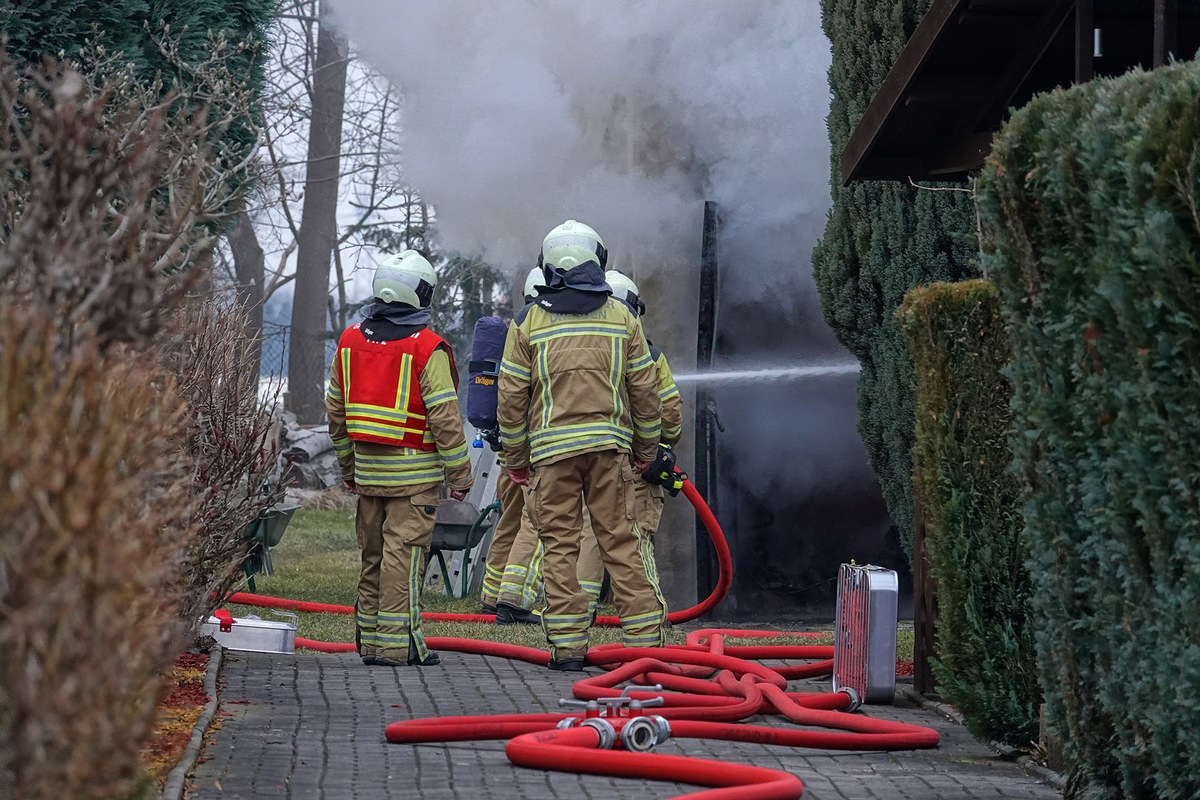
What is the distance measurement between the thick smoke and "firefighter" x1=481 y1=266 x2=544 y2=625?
1.73m

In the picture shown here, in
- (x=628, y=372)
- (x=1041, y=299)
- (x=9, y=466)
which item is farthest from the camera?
(x=628, y=372)

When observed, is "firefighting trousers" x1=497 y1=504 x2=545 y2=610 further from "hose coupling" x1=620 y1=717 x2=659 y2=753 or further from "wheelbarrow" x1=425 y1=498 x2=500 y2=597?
"hose coupling" x1=620 y1=717 x2=659 y2=753

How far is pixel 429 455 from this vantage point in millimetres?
7328

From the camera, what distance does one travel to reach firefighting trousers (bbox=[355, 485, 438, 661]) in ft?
23.8

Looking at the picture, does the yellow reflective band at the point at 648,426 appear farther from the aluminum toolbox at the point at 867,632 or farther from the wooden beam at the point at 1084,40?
the wooden beam at the point at 1084,40

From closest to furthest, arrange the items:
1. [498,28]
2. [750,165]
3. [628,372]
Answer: [628,372] < [750,165] < [498,28]

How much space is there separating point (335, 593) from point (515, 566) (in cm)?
228

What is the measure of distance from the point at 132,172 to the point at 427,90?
955 centimetres

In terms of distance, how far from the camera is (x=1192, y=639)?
11.7 ft

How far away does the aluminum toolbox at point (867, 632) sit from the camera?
6230 millimetres

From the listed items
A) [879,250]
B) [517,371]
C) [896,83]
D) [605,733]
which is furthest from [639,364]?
[605,733]

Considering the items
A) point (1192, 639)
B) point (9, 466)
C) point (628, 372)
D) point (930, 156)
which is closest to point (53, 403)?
point (9, 466)

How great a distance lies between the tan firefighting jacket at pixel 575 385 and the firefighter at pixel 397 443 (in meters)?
0.33

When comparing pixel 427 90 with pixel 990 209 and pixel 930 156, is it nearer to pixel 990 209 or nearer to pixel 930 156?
pixel 930 156
